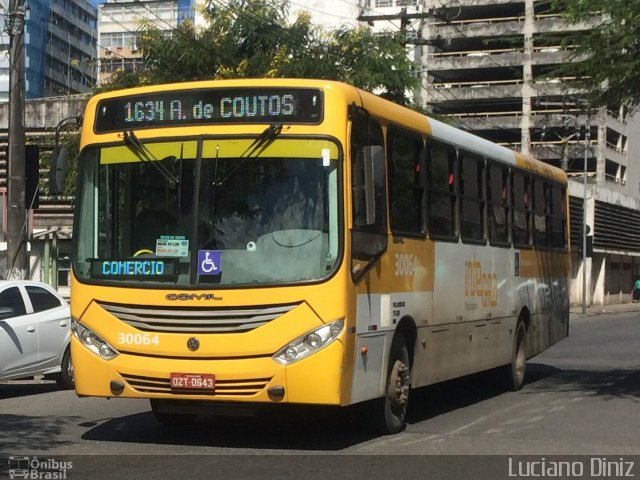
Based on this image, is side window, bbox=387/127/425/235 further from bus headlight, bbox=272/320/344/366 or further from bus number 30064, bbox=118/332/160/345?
bus number 30064, bbox=118/332/160/345

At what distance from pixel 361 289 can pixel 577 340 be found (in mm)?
20495

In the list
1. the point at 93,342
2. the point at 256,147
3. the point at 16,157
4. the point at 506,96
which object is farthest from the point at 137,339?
the point at 506,96

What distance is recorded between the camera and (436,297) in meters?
12.2

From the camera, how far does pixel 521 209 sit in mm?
15883

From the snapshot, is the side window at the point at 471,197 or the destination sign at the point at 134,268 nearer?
the destination sign at the point at 134,268

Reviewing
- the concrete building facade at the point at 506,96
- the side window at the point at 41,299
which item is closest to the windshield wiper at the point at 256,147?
the side window at the point at 41,299

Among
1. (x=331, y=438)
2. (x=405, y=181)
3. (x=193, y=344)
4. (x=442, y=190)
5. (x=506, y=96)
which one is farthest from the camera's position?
(x=506, y=96)

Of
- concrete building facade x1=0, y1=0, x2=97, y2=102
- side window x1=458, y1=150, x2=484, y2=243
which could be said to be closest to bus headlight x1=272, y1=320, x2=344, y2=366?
side window x1=458, y1=150, x2=484, y2=243

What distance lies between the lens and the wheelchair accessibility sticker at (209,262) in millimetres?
9633

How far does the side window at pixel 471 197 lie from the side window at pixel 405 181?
4.94ft

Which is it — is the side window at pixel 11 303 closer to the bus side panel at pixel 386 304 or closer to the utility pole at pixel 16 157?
the utility pole at pixel 16 157

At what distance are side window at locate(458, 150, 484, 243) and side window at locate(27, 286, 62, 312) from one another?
5.79 metres

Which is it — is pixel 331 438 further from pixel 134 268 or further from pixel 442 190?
pixel 442 190
